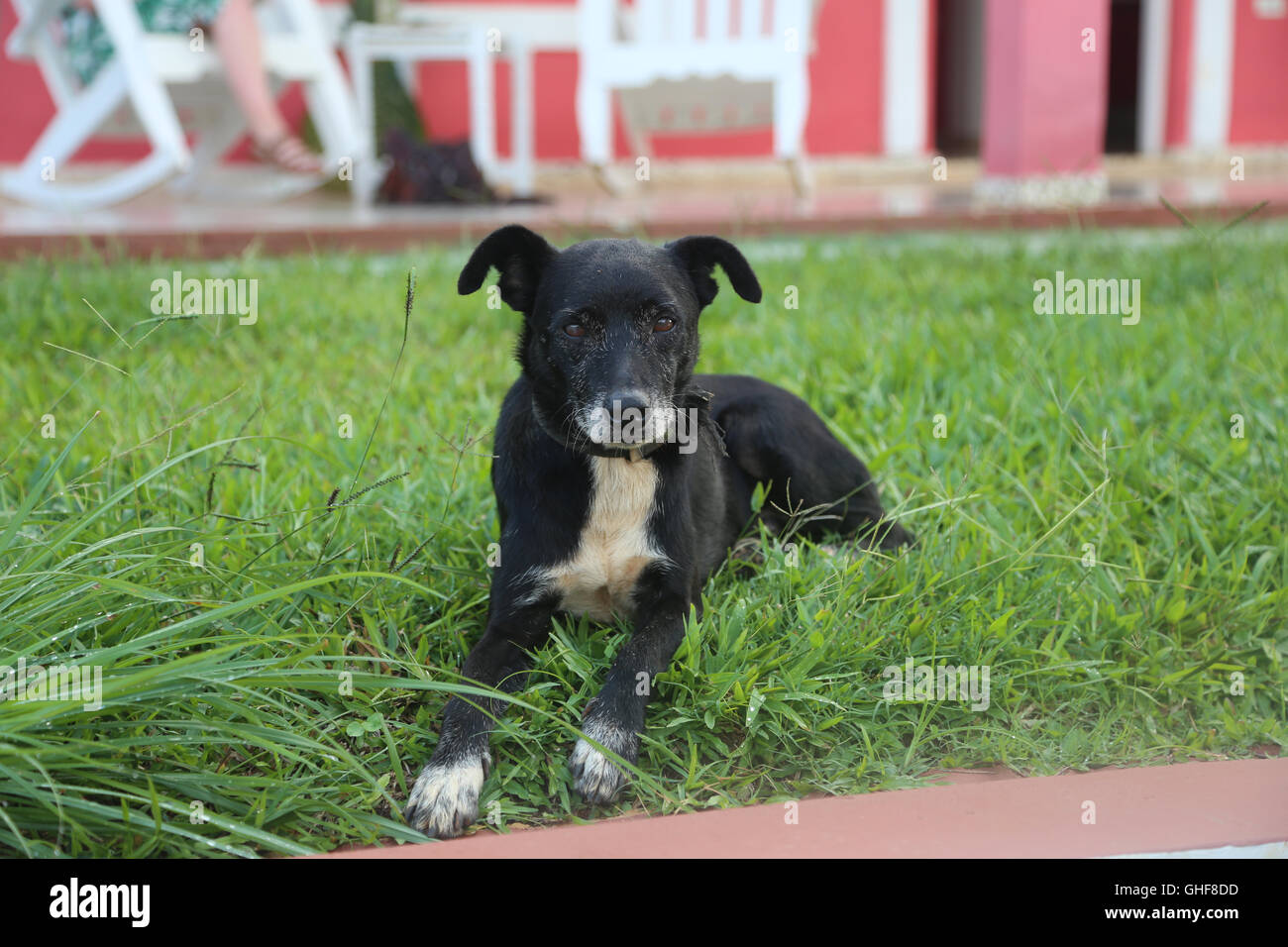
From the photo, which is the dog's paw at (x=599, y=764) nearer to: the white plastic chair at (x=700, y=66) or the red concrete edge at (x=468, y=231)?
the red concrete edge at (x=468, y=231)

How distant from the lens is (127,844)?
6.00 feet

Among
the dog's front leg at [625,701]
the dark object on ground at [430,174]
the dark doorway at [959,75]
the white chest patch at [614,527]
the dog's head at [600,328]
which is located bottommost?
the dog's front leg at [625,701]

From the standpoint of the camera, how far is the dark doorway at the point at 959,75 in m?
14.6

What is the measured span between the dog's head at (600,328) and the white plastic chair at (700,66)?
16.2 feet

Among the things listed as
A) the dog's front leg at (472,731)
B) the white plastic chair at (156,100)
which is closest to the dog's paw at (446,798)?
the dog's front leg at (472,731)

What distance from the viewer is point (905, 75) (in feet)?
36.2

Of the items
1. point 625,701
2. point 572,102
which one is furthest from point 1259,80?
point 625,701

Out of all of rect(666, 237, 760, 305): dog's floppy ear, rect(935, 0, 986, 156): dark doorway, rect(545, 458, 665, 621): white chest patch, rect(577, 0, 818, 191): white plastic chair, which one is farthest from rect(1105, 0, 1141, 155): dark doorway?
rect(545, 458, 665, 621): white chest patch

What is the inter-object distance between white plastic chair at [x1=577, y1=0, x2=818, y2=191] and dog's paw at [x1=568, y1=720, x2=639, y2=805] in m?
5.51

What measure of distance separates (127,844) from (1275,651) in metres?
2.18

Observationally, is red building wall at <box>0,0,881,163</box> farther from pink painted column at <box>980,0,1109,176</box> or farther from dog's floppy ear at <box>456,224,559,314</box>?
dog's floppy ear at <box>456,224,559,314</box>

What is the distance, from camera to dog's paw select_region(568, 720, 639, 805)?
204 cm

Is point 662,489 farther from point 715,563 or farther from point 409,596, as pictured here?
point 409,596
